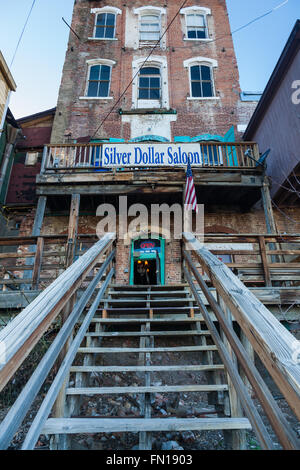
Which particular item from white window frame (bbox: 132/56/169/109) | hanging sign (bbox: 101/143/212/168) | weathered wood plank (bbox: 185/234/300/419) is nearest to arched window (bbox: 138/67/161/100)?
white window frame (bbox: 132/56/169/109)

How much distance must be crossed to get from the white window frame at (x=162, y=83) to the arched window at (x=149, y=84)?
149 mm

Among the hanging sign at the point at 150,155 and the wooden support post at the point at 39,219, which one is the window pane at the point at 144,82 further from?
the wooden support post at the point at 39,219

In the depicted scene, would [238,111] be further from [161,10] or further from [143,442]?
[143,442]

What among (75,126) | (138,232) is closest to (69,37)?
(75,126)

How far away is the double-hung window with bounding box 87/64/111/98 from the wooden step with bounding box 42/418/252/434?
39.3 ft

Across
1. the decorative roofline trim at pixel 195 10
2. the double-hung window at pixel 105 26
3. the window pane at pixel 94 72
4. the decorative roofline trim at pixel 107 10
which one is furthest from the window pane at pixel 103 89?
the decorative roofline trim at pixel 195 10

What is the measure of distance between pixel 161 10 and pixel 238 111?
7.06 m

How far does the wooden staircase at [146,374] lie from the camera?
1714 millimetres

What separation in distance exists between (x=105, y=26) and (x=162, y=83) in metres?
4.58

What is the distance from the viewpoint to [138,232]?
884cm

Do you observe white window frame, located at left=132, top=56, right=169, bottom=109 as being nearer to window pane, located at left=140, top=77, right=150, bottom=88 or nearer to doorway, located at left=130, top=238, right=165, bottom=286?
window pane, located at left=140, top=77, right=150, bottom=88

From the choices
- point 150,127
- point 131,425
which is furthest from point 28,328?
point 150,127
